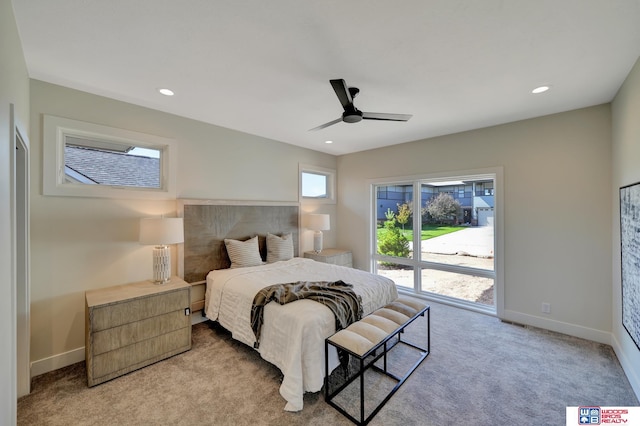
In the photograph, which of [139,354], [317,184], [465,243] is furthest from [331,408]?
[317,184]

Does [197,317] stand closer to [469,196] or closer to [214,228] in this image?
[214,228]

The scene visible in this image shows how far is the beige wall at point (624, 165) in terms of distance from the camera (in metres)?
2.11

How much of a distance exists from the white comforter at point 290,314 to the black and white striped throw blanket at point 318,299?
55 mm

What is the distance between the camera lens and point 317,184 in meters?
5.20

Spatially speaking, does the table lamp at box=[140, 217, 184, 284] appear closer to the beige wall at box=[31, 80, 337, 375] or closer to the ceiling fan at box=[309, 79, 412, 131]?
the beige wall at box=[31, 80, 337, 375]

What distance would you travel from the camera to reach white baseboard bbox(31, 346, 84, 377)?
2.33 m

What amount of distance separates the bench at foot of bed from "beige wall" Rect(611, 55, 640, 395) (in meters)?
1.63

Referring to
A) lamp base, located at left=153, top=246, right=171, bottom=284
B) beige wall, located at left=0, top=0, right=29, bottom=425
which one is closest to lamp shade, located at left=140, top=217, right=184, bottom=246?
lamp base, located at left=153, top=246, right=171, bottom=284

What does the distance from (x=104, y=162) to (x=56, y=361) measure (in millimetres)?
1944

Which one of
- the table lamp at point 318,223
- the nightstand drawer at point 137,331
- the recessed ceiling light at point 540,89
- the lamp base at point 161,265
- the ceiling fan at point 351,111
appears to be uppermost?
the recessed ceiling light at point 540,89

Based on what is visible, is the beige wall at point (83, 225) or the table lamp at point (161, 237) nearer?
the beige wall at point (83, 225)

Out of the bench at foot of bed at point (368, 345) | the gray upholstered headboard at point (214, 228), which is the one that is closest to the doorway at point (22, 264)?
the gray upholstered headboard at point (214, 228)

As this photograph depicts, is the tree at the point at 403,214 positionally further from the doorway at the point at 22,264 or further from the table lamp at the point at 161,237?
the doorway at the point at 22,264

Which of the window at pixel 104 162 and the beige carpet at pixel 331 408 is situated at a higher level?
the window at pixel 104 162
